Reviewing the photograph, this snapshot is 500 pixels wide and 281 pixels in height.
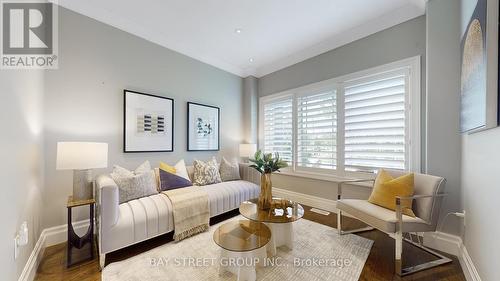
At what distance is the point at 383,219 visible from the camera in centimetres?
175

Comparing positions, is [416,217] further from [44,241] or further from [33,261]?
[44,241]

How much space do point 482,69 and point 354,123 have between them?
5.26ft

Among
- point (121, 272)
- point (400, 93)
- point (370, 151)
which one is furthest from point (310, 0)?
point (121, 272)

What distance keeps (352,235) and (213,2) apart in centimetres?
320

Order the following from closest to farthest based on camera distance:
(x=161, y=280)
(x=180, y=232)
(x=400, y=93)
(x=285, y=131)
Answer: (x=161, y=280)
(x=180, y=232)
(x=400, y=93)
(x=285, y=131)

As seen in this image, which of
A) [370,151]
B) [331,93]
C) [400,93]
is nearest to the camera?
[400,93]

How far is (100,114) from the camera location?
8.15 ft

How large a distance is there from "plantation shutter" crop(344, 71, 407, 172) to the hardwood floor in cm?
96

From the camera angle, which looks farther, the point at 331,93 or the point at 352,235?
the point at 331,93

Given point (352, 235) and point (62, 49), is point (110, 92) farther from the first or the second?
A: point (352, 235)

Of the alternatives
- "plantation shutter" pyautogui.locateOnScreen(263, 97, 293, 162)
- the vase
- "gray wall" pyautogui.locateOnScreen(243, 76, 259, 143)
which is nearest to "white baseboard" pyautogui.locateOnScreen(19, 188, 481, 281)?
the vase

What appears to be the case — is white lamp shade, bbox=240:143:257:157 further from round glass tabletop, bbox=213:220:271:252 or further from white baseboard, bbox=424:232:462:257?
white baseboard, bbox=424:232:462:257

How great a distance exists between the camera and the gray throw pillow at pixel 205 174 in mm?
3016

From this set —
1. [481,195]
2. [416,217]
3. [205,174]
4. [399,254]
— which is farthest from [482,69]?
[205,174]
